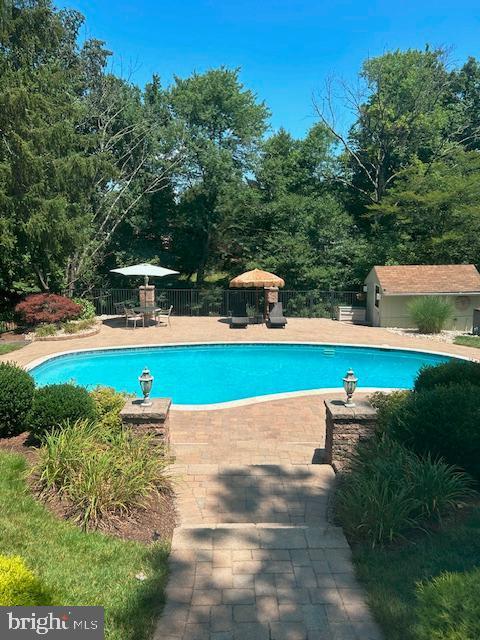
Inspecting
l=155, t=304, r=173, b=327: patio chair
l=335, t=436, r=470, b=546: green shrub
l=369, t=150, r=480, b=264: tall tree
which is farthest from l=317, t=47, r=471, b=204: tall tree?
l=335, t=436, r=470, b=546: green shrub

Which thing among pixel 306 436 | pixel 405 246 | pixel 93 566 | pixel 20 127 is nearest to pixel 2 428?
pixel 93 566

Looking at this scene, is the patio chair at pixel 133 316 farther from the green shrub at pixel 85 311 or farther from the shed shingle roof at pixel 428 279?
the shed shingle roof at pixel 428 279

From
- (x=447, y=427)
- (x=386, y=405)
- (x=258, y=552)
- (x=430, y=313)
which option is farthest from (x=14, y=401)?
(x=430, y=313)

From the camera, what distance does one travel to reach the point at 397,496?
187 inches

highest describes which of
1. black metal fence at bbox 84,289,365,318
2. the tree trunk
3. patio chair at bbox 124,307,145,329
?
the tree trunk

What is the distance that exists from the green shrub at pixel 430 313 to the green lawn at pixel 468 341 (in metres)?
1.08

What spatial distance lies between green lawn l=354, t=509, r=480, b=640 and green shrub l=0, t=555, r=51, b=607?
7.97 feet

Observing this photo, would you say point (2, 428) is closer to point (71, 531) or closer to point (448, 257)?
point (71, 531)

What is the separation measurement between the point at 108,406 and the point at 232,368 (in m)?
8.05

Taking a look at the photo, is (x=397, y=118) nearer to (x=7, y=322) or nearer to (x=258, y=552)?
(x=7, y=322)

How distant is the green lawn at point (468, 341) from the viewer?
17.1 m

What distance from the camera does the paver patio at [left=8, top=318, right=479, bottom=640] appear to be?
353cm

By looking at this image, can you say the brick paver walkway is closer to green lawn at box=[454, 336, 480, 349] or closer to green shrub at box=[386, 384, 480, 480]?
green shrub at box=[386, 384, 480, 480]

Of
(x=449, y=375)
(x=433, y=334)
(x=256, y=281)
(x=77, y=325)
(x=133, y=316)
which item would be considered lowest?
(x=433, y=334)
